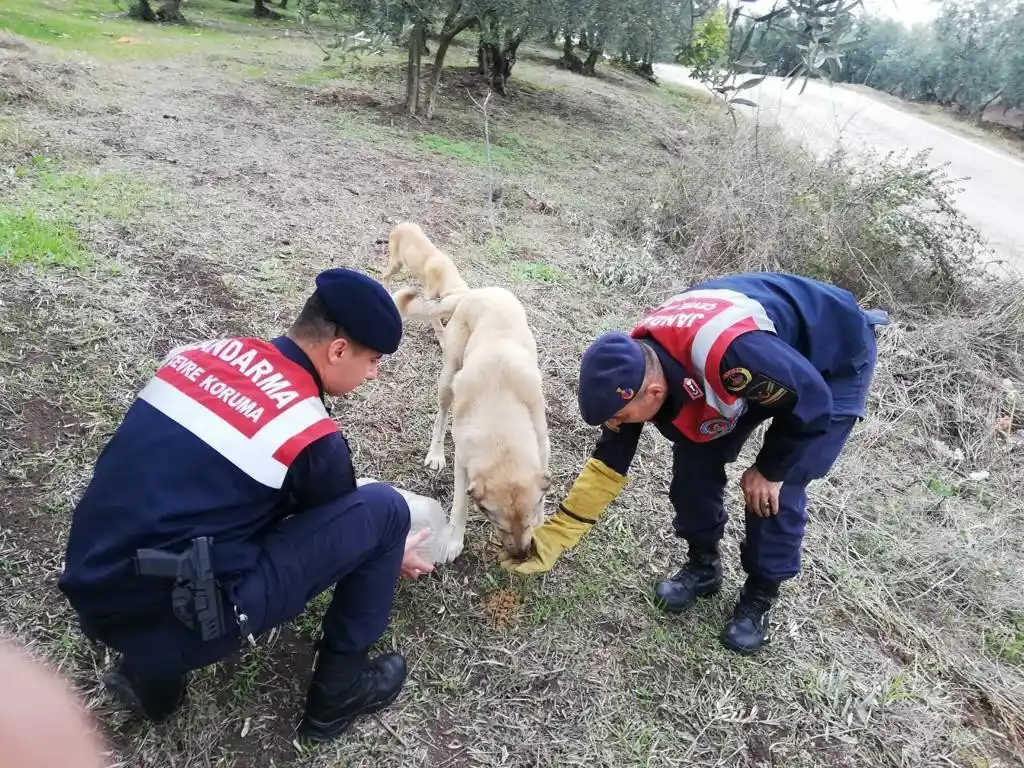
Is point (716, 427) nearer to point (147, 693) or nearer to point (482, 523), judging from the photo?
point (482, 523)

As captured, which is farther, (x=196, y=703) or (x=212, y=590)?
(x=196, y=703)

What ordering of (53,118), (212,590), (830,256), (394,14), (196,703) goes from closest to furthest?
(212,590), (196,703), (830,256), (53,118), (394,14)

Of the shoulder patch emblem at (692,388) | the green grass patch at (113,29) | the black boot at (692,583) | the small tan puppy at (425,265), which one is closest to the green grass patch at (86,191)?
the small tan puppy at (425,265)

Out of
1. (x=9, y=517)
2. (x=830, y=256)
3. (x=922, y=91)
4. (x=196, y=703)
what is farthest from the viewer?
(x=922, y=91)

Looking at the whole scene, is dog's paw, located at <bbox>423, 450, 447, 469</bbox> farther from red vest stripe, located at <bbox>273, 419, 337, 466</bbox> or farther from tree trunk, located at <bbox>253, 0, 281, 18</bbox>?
tree trunk, located at <bbox>253, 0, 281, 18</bbox>

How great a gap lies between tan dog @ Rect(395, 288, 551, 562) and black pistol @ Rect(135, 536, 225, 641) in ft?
4.17

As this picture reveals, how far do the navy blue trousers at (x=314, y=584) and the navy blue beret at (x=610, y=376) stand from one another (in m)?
0.77

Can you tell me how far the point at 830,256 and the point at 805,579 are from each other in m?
4.29

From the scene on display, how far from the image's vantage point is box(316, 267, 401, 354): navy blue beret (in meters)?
2.09

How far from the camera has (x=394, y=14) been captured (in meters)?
8.98

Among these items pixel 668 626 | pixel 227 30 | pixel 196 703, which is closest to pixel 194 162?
pixel 196 703

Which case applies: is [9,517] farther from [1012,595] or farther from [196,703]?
[1012,595]

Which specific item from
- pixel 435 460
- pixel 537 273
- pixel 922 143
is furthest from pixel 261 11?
pixel 435 460

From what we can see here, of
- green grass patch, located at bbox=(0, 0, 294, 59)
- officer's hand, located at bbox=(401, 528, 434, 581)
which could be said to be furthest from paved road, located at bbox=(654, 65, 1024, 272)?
green grass patch, located at bbox=(0, 0, 294, 59)
